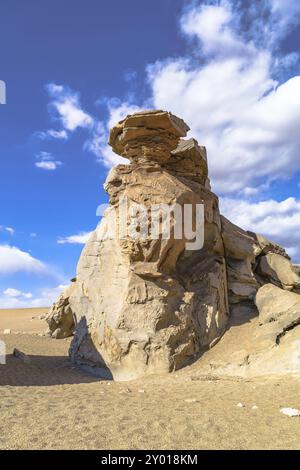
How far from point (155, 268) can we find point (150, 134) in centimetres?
453

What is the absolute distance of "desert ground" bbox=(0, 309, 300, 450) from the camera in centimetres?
532

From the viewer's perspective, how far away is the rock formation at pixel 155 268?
11.7 metres

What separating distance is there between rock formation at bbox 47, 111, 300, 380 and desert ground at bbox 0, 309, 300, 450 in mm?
1072

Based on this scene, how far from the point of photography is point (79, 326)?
14.3m

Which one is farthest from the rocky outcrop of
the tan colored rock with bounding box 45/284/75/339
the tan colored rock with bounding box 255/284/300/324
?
the tan colored rock with bounding box 45/284/75/339

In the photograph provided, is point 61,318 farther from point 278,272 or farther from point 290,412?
point 290,412

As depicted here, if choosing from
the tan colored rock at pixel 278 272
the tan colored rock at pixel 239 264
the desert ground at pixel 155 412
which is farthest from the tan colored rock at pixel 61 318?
the tan colored rock at pixel 278 272

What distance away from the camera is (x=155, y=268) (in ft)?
39.4

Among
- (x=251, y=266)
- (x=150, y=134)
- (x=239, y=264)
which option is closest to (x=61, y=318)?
(x=239, y=264)

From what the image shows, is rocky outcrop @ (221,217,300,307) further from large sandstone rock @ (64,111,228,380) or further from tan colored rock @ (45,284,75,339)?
tan colored rock @ (45,284,75,339)

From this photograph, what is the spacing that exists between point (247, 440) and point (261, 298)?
7.92m

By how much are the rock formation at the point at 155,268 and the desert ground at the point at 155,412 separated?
1072mm
